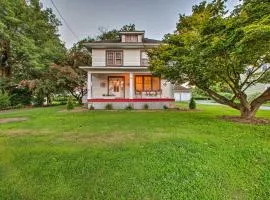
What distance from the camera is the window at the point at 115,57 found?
2167cm

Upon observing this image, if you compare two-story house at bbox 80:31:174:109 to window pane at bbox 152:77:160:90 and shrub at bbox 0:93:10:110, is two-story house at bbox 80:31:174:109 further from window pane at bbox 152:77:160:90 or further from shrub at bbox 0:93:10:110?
shrub at bbox 0:93:10:110

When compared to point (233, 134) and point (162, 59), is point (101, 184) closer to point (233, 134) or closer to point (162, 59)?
point (233, 134)

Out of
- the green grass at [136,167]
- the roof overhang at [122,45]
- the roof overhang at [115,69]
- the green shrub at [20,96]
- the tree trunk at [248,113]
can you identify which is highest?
the roof overhang at [122,45]

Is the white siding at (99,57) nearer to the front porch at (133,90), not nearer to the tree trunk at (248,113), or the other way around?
the front porch at (133,90)

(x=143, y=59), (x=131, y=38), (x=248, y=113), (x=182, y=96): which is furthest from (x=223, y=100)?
(x=182, y=96)

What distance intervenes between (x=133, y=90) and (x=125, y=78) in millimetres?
1865

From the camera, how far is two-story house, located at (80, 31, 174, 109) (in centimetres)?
2027

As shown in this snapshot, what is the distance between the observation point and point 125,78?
72.7 feet

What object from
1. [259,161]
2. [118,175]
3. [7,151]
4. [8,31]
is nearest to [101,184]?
[118,175]

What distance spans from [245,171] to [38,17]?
2924 cm

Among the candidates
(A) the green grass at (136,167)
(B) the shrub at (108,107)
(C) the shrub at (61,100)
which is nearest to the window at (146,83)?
(B) the shrub at (108,107)

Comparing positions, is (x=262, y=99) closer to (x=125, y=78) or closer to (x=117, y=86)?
(x=125, y=78)

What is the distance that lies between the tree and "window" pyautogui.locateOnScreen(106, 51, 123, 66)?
5.86 m

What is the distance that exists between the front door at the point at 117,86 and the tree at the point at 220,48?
6385 millimetres
